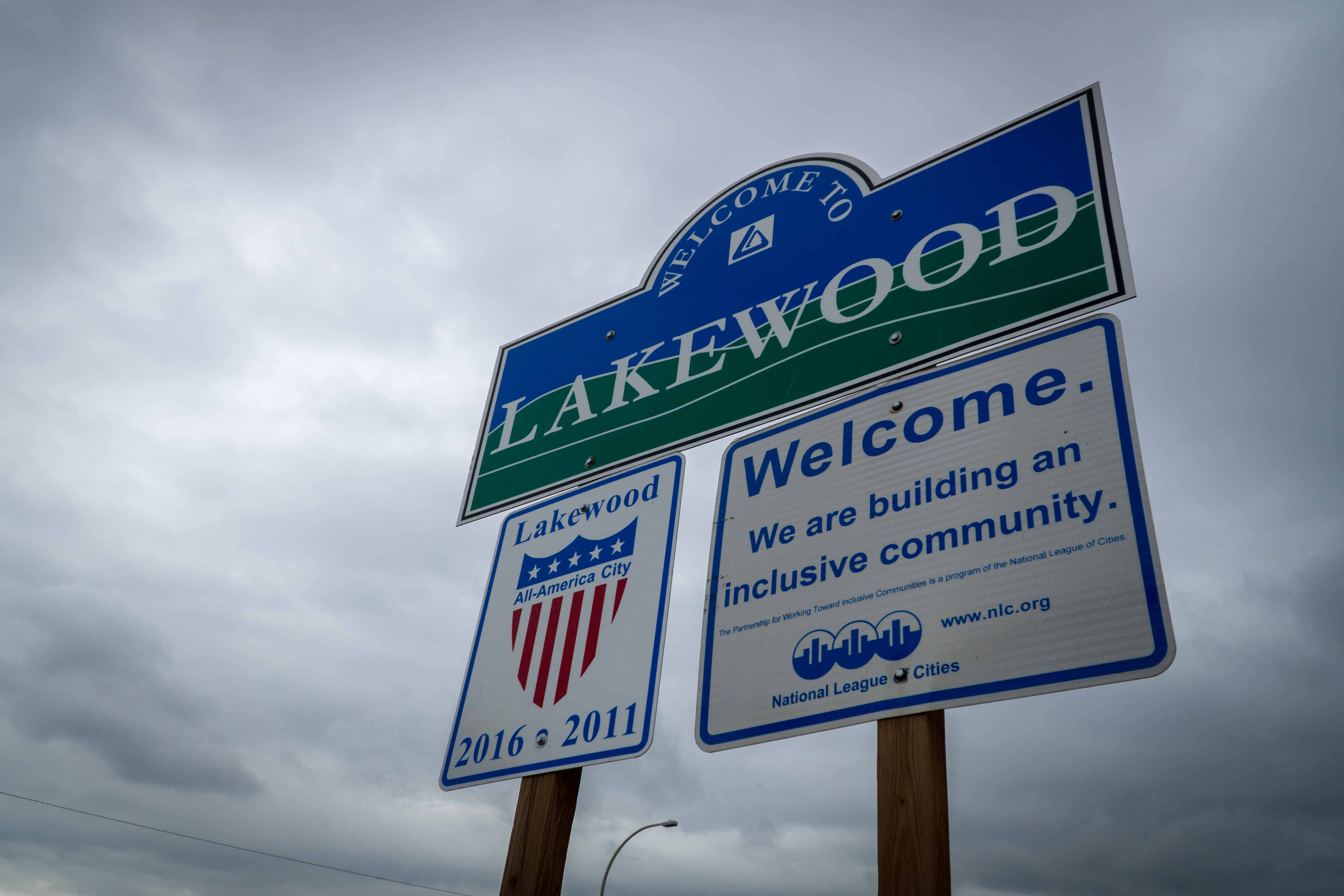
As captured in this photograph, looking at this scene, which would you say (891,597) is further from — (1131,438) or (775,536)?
(1131,438)

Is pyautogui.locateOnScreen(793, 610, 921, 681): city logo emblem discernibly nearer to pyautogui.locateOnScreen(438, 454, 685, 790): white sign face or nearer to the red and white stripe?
pyautogui.locateOnScreen(438, 454, 685, 790): white sign face

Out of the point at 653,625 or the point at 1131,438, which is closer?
the point at 1131,438

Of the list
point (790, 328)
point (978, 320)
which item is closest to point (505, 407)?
point (790, 328)

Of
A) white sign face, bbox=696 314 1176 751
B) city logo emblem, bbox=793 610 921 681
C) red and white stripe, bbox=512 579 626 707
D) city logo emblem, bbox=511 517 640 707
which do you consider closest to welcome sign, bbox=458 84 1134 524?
white sign face, bbox=696 314 1176 751

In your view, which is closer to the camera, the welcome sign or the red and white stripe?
the welcome sign

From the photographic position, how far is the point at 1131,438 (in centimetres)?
248

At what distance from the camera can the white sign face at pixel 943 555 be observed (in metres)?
2.30

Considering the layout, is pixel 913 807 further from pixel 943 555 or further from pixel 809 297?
pixel 809 297

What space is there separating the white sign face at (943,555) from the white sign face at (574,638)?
287mm

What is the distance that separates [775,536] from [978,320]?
1066mm

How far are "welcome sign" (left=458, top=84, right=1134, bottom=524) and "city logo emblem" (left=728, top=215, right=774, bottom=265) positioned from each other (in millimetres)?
11

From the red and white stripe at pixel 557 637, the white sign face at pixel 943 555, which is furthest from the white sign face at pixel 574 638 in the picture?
the white sign face at pixel 943 555

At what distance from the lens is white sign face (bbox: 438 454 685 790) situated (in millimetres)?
3152

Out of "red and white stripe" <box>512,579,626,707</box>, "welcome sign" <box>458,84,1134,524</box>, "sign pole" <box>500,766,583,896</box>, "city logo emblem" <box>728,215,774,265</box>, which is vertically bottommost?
"sign pole" <box>500,766,583,896</box>
